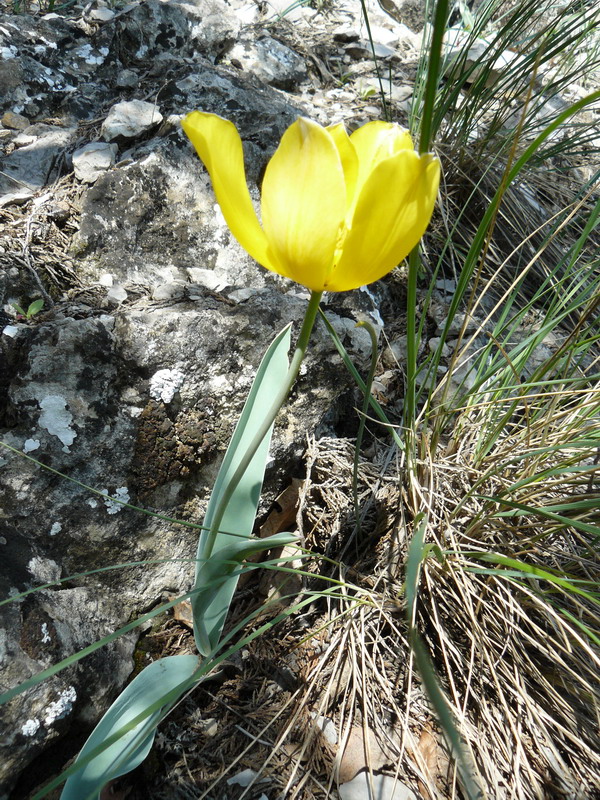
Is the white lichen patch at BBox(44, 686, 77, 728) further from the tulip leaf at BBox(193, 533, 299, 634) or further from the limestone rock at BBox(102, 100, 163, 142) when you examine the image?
the limestone rock at BBox(102, 100, 163, 142)

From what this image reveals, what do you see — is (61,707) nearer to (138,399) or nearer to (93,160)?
(138,399)

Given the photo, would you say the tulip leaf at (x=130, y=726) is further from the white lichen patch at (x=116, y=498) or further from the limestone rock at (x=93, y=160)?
the limestone rock at (x=93, y=160)

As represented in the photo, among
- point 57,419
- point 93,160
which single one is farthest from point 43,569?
point 93,160

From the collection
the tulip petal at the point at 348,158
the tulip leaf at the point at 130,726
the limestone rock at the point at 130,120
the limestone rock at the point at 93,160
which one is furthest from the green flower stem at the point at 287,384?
the limestone rock at the point at 130,120

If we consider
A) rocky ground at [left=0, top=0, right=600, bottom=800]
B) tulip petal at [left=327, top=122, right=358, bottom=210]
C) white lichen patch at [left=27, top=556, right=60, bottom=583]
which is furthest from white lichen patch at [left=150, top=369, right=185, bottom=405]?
tulip petal at [left=327, top=122, right=358, bottom=210]

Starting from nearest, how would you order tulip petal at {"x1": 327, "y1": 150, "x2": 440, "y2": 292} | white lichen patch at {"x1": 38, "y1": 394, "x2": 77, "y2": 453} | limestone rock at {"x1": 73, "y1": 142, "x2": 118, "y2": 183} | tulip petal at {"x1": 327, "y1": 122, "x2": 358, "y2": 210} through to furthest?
1. tulip petal at {"x1": 327, "y1": 150, "x2": 440, "y2": 292}
2. tulip petal at {"x1": 327, "y1": 122, "x2": 358, "y2": 210}
3. white lichen patch at {"x1": 38, "y1": 394, "x2": 77, "y2": 453}
4. limestone rock at {"x1": 73, "y1": 142, "x2": 118, "y2": 183}

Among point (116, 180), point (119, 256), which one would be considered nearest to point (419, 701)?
point (119, 256)

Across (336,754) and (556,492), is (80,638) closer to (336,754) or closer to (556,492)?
(336,754)
